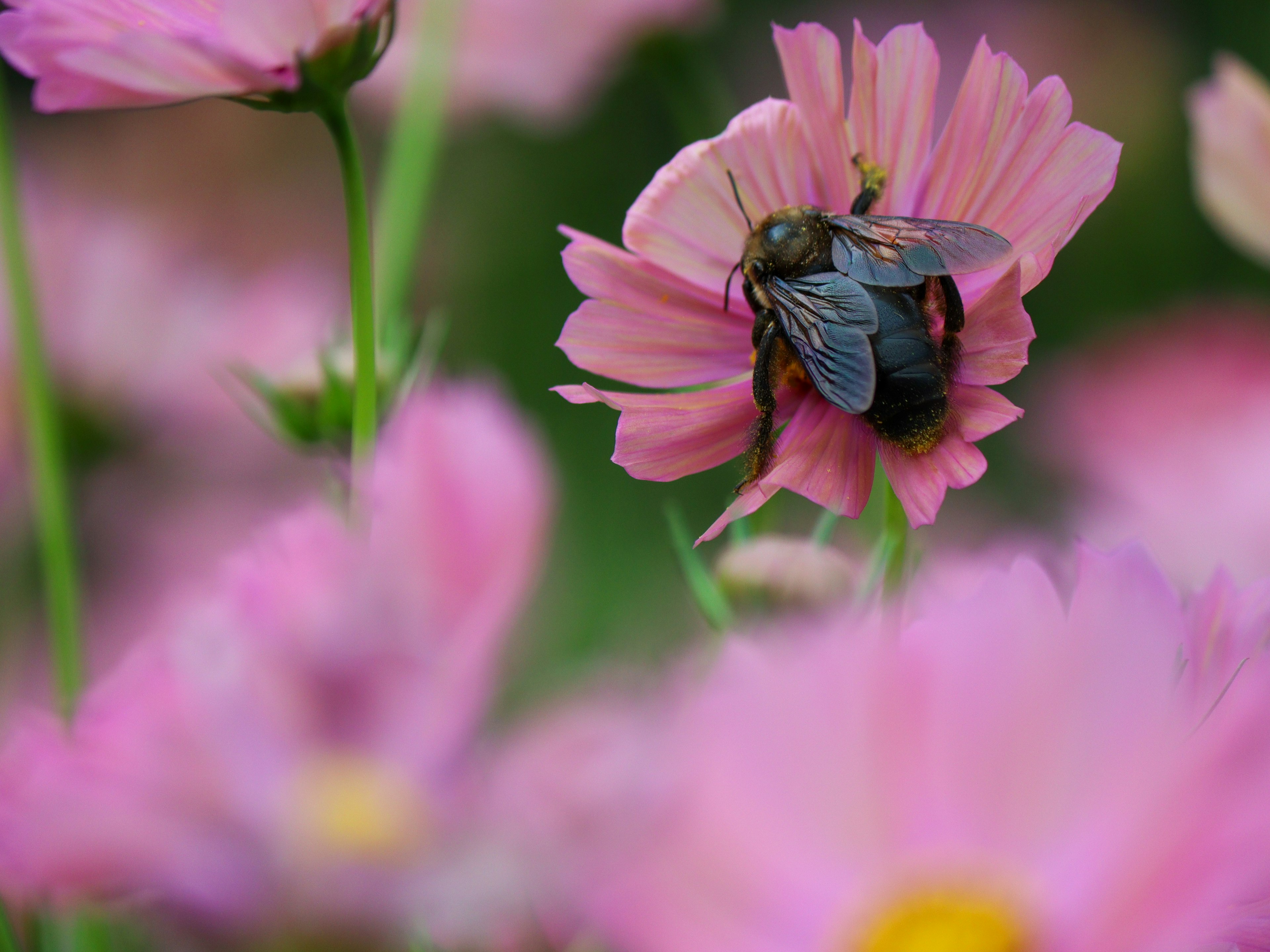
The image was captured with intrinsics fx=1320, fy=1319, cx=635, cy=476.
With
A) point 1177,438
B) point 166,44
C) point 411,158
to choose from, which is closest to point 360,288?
point 166,44

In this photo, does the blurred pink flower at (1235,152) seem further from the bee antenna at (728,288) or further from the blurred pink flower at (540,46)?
the blurred pink flower at (540,46)

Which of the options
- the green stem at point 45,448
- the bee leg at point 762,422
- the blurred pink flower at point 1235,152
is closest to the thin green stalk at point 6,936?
the green stem at point 45,448

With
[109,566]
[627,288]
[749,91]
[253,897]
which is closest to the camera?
[253,897]

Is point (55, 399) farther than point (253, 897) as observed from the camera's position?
Yes

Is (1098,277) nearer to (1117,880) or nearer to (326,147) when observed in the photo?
(326,147)

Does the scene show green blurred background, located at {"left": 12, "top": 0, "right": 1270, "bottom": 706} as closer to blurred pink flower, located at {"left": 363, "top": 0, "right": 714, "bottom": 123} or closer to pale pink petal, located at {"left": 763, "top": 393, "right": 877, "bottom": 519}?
blurred pink flower, located at {"left": 363, "top": 0, "right": 714, "bottom": 123}

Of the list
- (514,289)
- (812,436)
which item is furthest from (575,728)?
(514,289)

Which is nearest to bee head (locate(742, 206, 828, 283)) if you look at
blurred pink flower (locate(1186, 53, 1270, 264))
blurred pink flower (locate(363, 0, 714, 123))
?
blurred pink flower (locate(1186, 53, 1270, 264))
